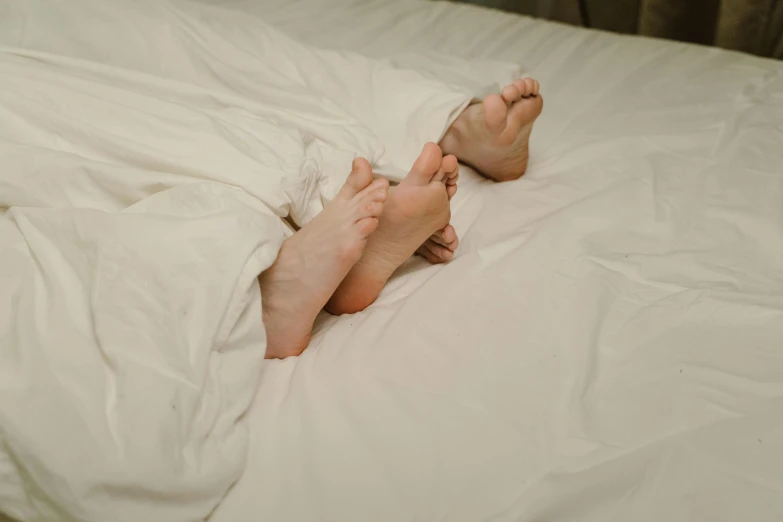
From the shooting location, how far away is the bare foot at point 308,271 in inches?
27.4

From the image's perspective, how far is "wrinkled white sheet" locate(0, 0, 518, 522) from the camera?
532mm

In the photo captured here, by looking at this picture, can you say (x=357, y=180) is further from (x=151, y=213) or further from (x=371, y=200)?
(x=151, y=213)

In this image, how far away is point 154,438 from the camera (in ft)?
1.76

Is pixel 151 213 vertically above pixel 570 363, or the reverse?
pixel 151 213

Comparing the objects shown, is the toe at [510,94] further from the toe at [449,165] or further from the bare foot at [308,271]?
the bare foot at [308,271]

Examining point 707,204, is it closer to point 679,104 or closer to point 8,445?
point 679,104

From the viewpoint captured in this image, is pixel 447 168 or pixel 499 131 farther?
pixel 499 131

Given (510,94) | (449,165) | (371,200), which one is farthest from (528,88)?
(371,200)

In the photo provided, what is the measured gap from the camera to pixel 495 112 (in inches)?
34.4

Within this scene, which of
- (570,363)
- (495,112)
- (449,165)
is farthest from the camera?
(495,112)

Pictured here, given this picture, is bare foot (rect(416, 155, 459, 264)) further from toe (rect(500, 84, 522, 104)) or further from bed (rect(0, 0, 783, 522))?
toe (rect(500, 84, 522, 104))

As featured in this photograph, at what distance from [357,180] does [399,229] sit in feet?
0.24

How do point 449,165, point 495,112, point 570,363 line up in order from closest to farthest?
point 570,363 < point 449,165 < point 495,112

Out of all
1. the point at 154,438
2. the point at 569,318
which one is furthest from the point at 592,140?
the point at 154,438
